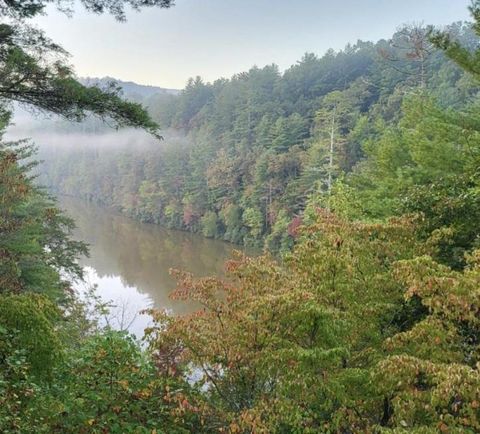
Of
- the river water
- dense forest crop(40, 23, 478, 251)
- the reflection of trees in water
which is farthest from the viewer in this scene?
dense forest crop(40, 23, 478, 251)

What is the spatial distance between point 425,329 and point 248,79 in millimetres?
71356

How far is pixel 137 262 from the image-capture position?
116ft

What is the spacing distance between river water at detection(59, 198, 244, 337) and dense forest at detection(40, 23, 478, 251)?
128 inches

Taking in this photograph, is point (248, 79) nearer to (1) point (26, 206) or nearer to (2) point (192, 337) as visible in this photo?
(1) point (26, 206)

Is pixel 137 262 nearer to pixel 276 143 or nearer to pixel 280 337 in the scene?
pixel 276 143

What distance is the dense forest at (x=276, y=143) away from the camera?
32.5 meters

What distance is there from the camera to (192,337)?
4867mm

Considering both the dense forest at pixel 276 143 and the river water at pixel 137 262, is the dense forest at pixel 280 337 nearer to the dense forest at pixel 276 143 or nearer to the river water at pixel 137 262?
the dense forest at pixel 276 143

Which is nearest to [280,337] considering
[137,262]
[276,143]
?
[137,262]

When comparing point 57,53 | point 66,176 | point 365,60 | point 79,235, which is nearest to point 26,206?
point 57,53

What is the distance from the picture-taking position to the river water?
2247 cm

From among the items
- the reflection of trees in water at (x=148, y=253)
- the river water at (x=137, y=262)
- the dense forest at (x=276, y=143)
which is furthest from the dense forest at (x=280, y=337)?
the reflection of trees in water at (x=148, y=253)

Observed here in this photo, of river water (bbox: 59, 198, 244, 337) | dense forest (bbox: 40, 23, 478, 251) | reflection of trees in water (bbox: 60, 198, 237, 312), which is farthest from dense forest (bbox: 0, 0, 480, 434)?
reflection of trees in water (bbox: 60, 198, 237, 312)

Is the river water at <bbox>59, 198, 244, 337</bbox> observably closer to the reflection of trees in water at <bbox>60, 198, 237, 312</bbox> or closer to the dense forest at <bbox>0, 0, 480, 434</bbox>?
the reflection of trees in water at <bbox>60, 198, 237, 312</bbox>
